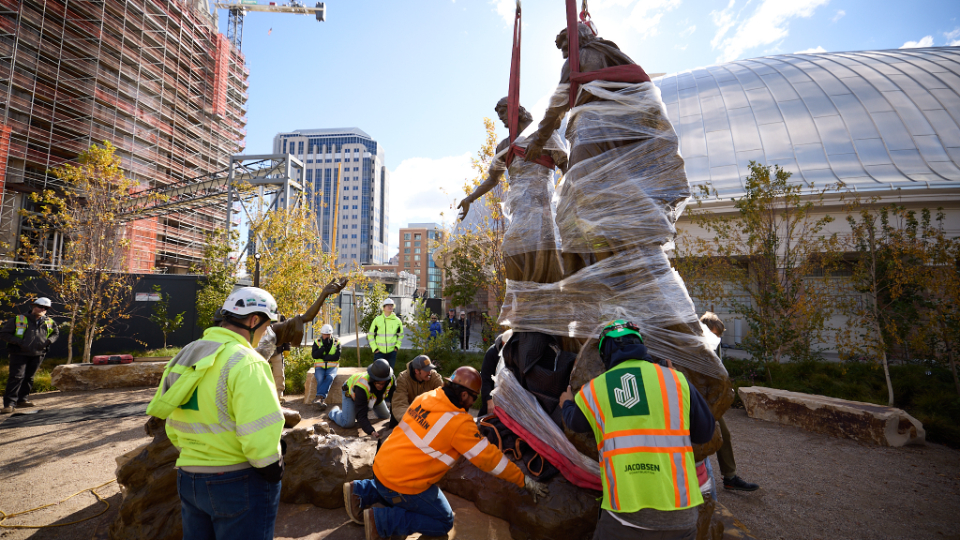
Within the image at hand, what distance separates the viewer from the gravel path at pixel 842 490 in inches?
152

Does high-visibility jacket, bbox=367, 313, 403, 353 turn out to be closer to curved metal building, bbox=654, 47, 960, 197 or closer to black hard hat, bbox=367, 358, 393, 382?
black hard hat, bbox=367, 358, 393, 382

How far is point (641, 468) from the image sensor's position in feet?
Answer: 6.81

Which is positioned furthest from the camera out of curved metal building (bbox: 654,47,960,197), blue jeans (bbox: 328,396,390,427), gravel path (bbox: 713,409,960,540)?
curved metal building (bbox: 654,47,960,197)

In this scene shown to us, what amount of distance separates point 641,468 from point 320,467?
9.53 ft

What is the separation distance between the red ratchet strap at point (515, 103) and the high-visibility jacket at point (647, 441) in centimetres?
256

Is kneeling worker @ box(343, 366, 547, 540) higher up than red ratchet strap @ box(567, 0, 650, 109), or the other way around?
red ratchet strap @ box(567, 0, 650, 109)

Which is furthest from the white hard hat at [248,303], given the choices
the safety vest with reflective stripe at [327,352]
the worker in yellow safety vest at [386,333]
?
the safety vest with reflective stripe at [327,352]

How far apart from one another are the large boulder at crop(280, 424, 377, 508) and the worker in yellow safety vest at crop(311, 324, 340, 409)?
410cm

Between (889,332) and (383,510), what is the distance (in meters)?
10.2

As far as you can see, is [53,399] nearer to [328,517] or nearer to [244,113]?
[328,517]

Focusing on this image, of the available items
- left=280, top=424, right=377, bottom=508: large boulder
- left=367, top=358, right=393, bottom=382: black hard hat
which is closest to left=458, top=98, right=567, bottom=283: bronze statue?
left=280, top=424, right=377, bottom=508: large boulder

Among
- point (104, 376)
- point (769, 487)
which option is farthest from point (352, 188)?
point (769, 487)

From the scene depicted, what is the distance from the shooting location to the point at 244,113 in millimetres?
38094

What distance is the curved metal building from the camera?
53.9ft
